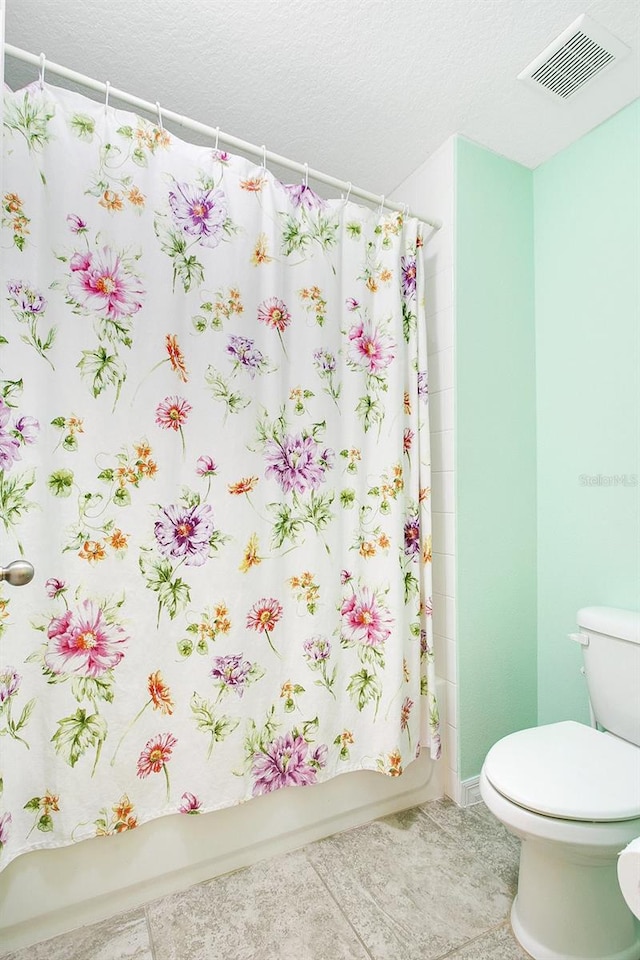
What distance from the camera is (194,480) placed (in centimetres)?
138

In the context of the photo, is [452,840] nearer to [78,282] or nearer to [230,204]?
[78,282]

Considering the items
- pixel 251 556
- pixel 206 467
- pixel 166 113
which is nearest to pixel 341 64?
pixel 166 113

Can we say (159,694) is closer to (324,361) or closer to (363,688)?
(363,688)

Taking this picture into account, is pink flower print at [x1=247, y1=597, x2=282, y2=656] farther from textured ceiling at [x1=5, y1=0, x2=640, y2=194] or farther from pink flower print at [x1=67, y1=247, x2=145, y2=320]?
textured ceiling at [x1=5, y1=0, x2=640, y2=194]

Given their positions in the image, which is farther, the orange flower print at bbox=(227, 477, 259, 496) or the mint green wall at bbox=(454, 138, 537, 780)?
the mint green wall at bbox=(454, 138, 537, 780)

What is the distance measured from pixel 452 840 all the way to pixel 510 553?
3.10ft

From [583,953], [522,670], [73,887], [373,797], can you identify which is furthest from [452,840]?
[73,887]

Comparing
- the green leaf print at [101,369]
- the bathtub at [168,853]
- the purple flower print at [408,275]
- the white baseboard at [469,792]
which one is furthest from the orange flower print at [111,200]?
the white baseboard at [469,792]

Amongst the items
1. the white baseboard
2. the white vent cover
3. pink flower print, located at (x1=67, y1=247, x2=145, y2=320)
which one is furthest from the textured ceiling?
the white baseboard

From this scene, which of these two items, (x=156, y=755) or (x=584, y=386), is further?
(x=584, y=386)

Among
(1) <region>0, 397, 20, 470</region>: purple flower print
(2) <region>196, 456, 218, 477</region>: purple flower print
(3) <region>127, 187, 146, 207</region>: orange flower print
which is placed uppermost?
(3) <region>127, 187, 146, 207</region>: orange flower print

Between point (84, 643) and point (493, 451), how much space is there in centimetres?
144

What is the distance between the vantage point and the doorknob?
79 cm

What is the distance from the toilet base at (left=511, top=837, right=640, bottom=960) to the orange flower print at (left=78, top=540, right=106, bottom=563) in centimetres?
123
